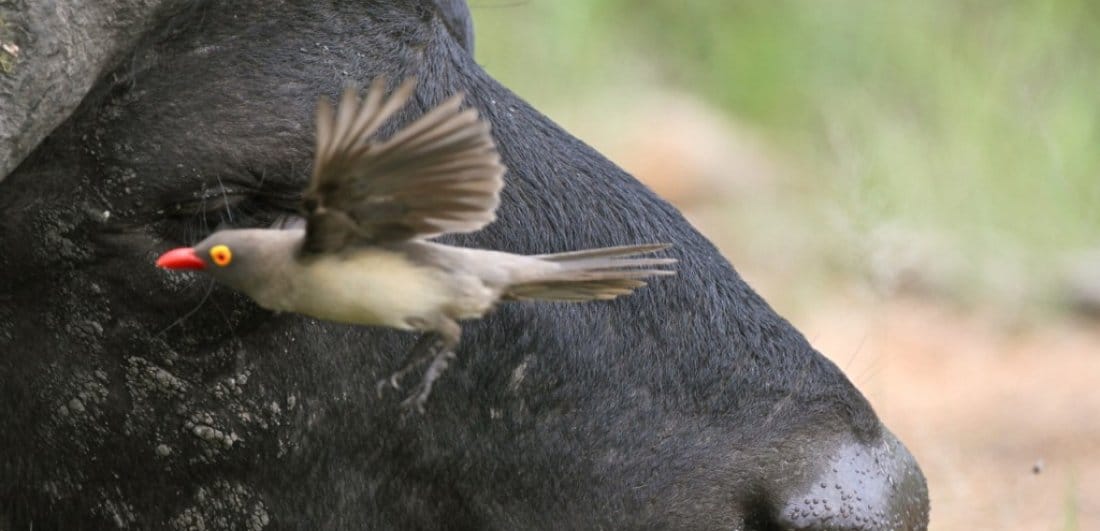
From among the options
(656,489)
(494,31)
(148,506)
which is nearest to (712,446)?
(656,489)

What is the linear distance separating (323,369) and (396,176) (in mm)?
868

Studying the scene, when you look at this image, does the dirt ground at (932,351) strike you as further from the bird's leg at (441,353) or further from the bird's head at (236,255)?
the bird's head at (236,255)

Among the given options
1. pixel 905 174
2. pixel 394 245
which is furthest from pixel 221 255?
pixel 905 174

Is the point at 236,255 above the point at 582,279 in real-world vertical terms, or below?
below

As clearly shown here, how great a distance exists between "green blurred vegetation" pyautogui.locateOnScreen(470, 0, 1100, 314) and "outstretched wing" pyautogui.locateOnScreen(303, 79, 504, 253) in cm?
476

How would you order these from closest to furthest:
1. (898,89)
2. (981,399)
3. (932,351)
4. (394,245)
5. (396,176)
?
(396,176) → (394,245) → (981,399) → (932,351) → (898,89)

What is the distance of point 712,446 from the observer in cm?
297

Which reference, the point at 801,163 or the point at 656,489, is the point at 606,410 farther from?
the point at 801,163

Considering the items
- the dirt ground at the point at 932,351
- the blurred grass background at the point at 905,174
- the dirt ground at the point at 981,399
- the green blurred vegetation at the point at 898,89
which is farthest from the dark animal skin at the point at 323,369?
the green blurred vegetation at the point at 898,89

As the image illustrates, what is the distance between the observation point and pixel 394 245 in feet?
7.29

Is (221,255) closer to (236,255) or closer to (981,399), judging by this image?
(236,255)

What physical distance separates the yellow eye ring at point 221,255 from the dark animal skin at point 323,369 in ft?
2.08

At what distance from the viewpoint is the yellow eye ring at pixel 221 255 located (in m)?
2.21

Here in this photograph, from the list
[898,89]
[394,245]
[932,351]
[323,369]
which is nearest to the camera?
[394,245]
